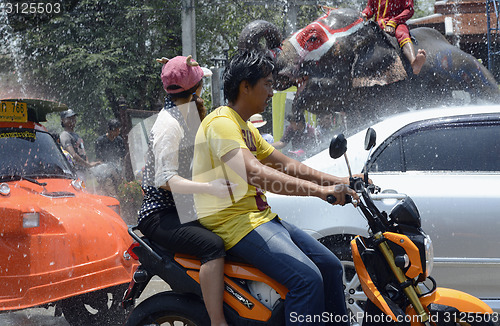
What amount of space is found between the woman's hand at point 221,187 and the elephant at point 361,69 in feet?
13.8

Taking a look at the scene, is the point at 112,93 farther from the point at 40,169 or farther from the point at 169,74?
the point at 169,74

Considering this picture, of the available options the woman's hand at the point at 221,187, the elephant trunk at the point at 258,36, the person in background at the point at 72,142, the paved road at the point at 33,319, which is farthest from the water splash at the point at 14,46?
the woman's hand at the point at 221,187

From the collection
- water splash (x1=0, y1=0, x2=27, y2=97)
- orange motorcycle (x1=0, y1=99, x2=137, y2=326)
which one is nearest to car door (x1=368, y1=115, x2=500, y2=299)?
orange motorcycle (x1=0, y1=99, x2=137, y2=326)

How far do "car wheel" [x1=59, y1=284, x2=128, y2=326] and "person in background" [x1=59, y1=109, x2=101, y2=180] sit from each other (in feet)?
14.1

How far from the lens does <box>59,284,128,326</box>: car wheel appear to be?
5109 millimetres

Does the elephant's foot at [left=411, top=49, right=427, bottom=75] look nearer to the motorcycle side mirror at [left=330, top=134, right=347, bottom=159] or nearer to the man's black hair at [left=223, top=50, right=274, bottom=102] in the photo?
the man's black hair at [left=223, top=50, right=274, bottom=102]

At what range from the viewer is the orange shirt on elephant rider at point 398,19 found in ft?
23.3

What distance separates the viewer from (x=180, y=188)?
3.29 meters

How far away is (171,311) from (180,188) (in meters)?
0.64

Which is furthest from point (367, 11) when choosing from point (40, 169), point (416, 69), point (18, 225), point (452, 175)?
point (18, 225)

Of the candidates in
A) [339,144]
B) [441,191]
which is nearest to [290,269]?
[339,144]

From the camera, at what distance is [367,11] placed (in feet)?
25.2

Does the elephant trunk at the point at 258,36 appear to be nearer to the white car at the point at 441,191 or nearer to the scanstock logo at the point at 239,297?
the white car at the point at 441,191

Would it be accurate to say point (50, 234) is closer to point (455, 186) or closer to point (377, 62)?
point (455, 186)
